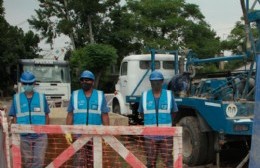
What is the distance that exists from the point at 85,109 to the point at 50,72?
15.0 m

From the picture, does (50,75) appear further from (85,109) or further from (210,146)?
(85,109)

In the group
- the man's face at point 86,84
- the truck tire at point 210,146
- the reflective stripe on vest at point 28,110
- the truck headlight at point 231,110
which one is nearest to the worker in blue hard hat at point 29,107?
the reflective stripe on vest at point 28,110

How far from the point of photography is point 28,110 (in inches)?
214

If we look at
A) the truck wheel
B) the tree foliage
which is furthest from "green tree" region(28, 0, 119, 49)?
the truck wheel

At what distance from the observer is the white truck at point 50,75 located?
19.6 metres

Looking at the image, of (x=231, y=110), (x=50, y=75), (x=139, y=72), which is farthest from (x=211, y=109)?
(x=50, y=75)

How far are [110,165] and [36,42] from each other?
3843cm

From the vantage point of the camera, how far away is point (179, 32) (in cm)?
3575

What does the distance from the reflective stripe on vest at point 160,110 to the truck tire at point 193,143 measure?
8.93ft

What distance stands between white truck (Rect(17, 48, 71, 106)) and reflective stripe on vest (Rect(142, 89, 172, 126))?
14.3 metres

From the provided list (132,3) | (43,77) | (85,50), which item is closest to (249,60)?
(43,77)

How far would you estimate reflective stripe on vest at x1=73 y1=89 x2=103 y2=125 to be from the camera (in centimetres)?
535

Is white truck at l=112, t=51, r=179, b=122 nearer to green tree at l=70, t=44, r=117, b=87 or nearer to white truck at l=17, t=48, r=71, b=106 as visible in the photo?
white truck at l=17, t=48, r=71, b=106

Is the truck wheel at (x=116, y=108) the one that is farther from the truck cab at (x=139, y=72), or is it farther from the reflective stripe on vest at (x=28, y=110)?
the reflective stripe on vest at (x=28, y=110)
